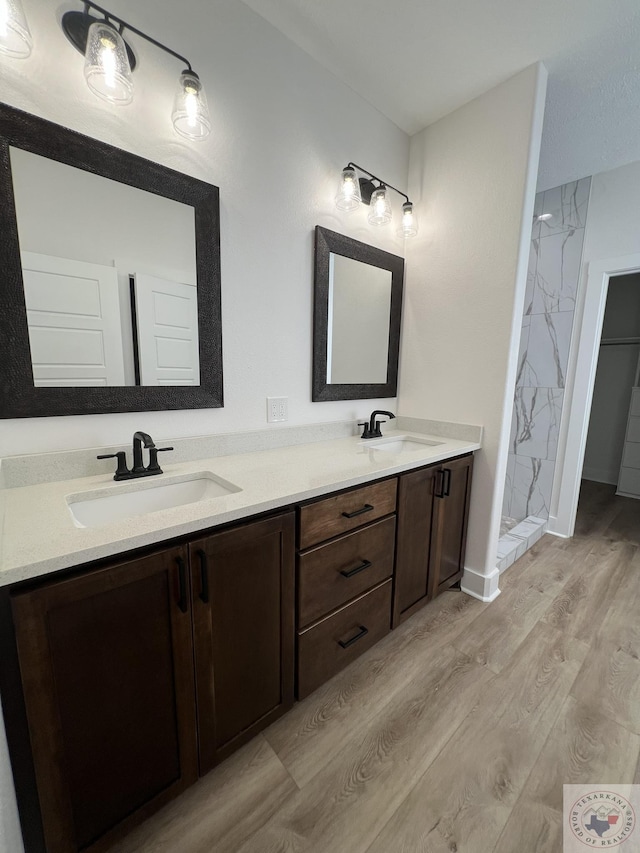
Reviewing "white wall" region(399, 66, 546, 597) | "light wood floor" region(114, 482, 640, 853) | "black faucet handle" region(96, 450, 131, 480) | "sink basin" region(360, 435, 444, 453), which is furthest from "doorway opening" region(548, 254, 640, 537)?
"black faucet handle" region(96, 450, 131, 480)

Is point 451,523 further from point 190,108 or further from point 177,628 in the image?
point 190,108

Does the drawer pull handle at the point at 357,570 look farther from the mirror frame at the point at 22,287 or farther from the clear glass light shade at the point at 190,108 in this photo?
the clear glass light shade at the point at 190,108

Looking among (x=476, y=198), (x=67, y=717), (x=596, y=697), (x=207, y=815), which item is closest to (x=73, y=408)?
(x=67, y=717)

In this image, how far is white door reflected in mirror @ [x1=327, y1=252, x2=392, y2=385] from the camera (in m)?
1.88

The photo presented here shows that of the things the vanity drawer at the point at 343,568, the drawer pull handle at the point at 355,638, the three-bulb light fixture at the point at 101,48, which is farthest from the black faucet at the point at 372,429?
the three-bulb light fixture at the point at 101,48

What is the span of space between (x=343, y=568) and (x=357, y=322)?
1324 millimetres

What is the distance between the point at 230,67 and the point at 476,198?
1283mm

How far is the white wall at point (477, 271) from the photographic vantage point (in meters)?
1.71

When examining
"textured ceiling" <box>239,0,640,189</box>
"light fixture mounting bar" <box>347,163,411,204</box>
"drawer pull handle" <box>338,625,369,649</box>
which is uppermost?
"textured ceiling" <box>239,0,640,189</box>

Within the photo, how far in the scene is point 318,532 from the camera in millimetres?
1211

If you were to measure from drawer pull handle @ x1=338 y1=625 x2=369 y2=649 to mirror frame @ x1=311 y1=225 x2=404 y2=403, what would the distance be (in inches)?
42.7

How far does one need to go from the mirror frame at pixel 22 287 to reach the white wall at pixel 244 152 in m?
0.04

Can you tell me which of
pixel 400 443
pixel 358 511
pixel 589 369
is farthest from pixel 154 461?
pixel 589 369

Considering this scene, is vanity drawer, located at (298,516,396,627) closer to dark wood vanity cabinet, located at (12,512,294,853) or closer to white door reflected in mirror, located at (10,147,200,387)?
dark wood vanity cabinet, located at (12,512,294,853)
